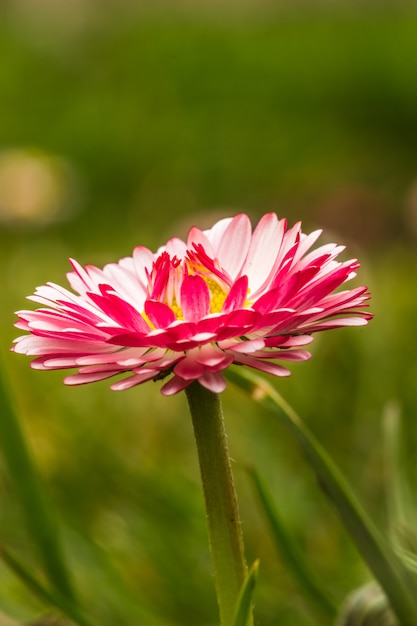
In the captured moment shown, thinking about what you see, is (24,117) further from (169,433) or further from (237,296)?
(237,296)

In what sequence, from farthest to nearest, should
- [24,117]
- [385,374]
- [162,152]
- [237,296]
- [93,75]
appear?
[93,75] → [24,117] → [162,152] → [385,374] → [237,296]

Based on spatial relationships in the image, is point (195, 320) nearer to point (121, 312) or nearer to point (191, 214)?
point (121, 312)

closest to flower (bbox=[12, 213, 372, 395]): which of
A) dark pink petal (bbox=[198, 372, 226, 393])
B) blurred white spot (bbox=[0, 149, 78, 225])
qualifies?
dark pink petal (bbox=[198, 372, 226, 393])

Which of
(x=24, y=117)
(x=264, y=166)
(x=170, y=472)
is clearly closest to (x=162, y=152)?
(x=264, y=166)

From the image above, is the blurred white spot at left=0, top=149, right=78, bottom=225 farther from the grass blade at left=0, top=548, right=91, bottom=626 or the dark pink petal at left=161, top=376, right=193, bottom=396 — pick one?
the dark pink petal at left=161, top=376, right=193, bottom=396

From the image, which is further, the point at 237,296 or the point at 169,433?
the point at 169,433

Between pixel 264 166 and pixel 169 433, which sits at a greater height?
pixel 264 166

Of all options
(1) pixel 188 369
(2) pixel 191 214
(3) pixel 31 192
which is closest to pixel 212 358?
(1) pixel 188 369

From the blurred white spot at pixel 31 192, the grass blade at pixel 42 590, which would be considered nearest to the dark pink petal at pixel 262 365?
the grass blade at pixel 42 590
